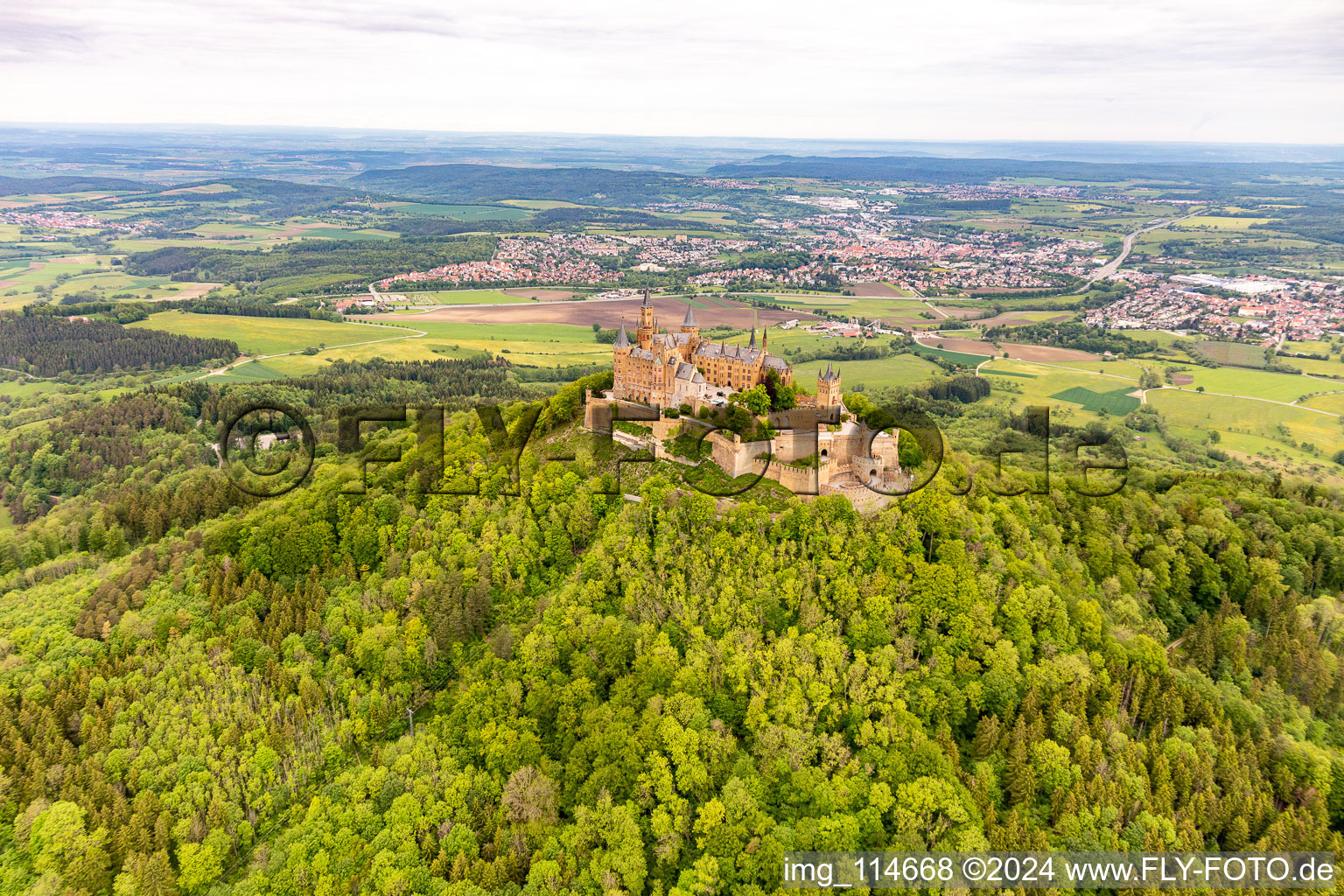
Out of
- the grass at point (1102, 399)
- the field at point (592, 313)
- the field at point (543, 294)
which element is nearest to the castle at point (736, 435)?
the grass at point (1102, 399)

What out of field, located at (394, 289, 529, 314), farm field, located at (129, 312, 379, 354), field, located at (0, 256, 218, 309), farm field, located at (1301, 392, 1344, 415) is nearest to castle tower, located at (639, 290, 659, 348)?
farm field, located at (129, 312, 379, 354)

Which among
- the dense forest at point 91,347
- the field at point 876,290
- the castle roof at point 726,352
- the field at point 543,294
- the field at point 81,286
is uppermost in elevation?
the castle roof at point 726,352

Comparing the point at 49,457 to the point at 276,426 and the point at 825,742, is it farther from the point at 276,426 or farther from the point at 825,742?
the point at 825,742

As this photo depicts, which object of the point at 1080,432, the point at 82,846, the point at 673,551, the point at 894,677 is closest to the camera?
the point at 82,846

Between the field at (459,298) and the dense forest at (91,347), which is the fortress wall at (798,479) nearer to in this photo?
the dense forest at (91,347)

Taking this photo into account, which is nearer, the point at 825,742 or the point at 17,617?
the point at 825,742

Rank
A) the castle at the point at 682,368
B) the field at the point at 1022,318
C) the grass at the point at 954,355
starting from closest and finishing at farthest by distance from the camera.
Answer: the castle at the point at 682,368 → the grass at the point at 954,355 → the field at the point at 1022,318

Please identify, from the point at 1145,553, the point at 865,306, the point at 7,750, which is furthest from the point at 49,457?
the point at 865,306
